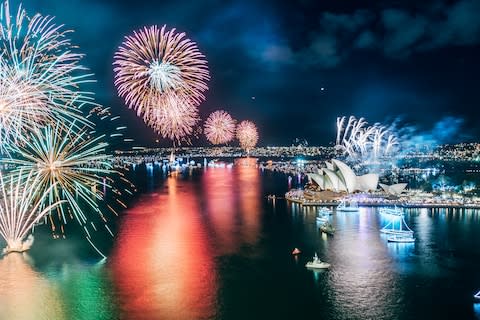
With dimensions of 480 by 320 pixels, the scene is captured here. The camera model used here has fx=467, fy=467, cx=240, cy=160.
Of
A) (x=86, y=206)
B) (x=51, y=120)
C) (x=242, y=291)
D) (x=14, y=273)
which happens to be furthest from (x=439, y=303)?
(x=86, y=206)

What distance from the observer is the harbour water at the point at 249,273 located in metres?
16.4

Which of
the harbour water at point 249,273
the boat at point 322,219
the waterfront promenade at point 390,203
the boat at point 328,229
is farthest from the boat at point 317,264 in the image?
the waterfront promenade at point 390,203

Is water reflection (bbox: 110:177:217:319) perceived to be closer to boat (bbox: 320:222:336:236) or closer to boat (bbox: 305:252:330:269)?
boat (bbox: 305:252:330:269)

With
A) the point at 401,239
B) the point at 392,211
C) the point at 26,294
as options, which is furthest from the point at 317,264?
the point at 392,211

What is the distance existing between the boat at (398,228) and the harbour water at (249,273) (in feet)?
1.97

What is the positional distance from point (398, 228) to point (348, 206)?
26.1 ft

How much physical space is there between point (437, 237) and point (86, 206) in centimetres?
2907

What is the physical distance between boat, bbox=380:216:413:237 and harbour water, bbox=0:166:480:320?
602 mm

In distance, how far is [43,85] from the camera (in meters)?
13.6

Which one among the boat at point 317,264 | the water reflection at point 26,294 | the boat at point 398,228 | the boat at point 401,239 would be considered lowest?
the water reflection at point 26,294

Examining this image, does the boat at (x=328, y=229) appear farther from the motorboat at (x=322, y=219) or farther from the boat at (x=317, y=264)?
the boat at (x=317, y=264)

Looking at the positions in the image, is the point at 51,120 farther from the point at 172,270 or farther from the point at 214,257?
the point at 214,257

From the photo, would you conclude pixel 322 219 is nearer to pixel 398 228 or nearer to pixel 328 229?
pixel 328 229

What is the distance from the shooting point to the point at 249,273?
2016 cm
